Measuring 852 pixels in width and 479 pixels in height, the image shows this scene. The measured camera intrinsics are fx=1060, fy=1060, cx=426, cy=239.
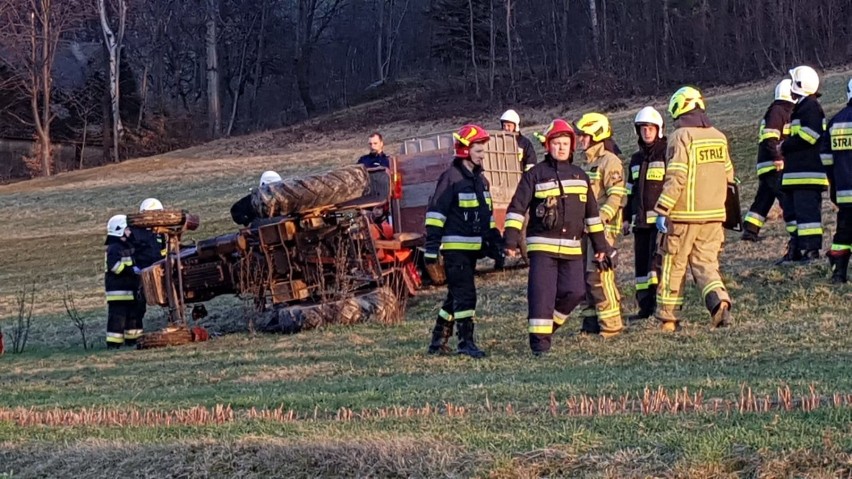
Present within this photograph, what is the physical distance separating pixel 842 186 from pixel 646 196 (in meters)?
1.94

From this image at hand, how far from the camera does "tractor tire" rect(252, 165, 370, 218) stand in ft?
42.2

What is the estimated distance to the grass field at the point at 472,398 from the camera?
509 cm

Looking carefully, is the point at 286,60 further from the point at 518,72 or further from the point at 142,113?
the point at 518,72

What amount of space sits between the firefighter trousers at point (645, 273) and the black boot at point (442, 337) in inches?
82.7

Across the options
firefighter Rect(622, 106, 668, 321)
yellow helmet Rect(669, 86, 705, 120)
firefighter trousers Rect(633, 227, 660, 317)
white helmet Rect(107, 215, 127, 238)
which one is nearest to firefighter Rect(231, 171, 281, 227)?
white helmet Rect(107, 215, 127, 238)

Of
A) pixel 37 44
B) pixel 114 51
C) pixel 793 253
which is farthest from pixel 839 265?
pixel 37 44

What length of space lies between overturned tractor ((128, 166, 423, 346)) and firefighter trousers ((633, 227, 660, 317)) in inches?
131

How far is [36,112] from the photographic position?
46188mm

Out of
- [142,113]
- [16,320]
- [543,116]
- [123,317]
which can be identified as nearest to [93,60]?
[142,113]

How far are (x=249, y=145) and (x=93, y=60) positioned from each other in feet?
52.5

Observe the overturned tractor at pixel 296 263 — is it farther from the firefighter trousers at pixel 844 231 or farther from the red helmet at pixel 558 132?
the firefighter trousers at pixel 844 231

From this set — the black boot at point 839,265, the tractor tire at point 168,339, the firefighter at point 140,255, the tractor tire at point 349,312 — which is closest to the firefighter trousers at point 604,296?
the black boot at point 839,265

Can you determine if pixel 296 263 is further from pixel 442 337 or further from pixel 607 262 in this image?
pixel 607 262

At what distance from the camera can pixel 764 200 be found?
13398 millimetres
